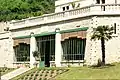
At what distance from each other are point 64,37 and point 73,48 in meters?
1.61

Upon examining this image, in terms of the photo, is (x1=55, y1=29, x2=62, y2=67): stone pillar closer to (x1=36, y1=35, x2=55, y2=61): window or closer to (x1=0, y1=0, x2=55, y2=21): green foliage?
(x1=36, y1=35, x2=55, y2=61): window

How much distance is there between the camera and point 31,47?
43875 millimetres

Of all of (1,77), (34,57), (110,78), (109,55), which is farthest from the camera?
(34,57)

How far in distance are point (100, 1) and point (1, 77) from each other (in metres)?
14.4

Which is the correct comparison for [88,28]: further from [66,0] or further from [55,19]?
[66,0]

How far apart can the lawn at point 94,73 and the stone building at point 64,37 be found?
3405 millimetres

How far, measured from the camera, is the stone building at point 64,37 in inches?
1374

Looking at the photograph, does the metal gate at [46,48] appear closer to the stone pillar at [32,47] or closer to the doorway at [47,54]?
the doorway at [47,54]

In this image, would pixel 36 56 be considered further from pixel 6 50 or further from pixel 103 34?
pixel 103 34

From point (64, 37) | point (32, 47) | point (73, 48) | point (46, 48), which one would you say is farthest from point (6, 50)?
point (73, 48)

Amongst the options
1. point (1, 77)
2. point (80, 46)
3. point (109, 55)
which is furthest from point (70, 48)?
point (1, 77)

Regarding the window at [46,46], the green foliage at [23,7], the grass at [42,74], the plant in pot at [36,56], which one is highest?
the green foliage at [23,7]

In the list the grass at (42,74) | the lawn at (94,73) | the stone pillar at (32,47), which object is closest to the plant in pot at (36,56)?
the stone pillar at (32,47)

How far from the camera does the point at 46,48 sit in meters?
42.6
